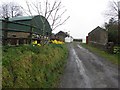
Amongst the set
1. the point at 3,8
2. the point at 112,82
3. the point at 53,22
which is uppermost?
the point at 3,8

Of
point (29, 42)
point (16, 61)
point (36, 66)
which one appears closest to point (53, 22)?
point (29, 42)

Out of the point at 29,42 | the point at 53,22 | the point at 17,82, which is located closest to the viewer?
the point at 17,82

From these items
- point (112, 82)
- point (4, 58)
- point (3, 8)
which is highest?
point (3, 8)

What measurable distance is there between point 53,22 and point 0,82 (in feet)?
52.6

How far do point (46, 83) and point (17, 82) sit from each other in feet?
7.02

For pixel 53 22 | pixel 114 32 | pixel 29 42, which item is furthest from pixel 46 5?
pixel 114 32

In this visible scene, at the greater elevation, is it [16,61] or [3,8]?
[3,8]

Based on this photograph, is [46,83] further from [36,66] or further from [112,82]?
[112,82]

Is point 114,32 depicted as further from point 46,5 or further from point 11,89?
point 11,89

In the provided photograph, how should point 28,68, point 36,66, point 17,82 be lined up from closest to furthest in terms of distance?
point 17,82, point 28,68, point 36,66

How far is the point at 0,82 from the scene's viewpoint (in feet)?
A: 22.7

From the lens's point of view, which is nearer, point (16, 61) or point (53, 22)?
point (16, 61)

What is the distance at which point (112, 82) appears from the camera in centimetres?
1056

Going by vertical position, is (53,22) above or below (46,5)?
below
